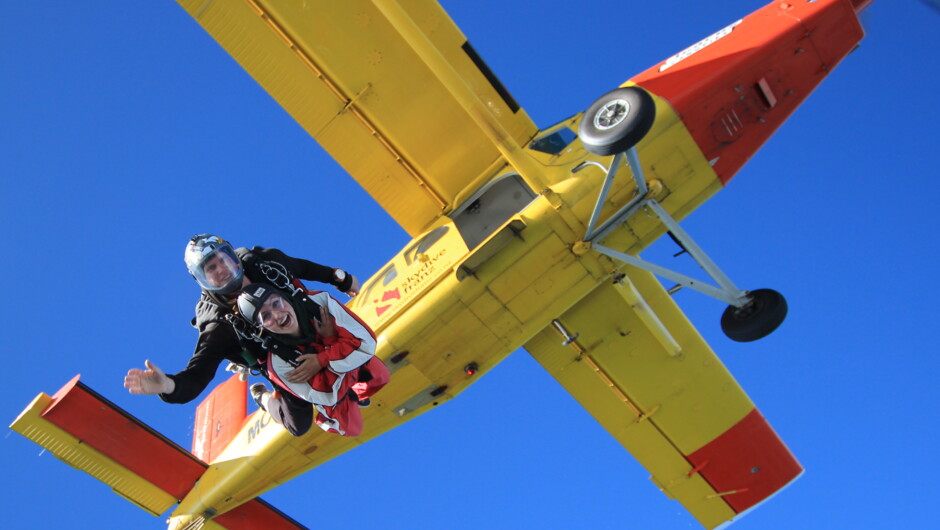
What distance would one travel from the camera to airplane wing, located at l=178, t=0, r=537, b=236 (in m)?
8.62

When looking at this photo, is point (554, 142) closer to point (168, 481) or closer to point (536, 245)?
point (536, 245)

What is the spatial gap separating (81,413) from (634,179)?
622 cm

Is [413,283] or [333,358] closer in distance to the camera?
[333,358]

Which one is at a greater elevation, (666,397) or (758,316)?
(758,316)

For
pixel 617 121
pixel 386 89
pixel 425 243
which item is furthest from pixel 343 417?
pixel 386 89

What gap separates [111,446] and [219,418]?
2.14m

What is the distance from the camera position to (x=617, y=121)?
744 centimetres

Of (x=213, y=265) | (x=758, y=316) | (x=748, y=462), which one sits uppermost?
(x=213, y=265)

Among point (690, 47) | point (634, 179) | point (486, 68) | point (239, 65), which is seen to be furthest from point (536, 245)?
point (239, 65)

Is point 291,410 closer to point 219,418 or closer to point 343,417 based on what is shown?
point 343,417

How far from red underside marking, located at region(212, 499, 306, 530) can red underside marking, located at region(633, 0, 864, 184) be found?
6639 mm

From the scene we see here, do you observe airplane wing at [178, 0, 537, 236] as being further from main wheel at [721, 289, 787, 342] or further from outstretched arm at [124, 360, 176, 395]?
outstretched arm at [124, 360, 176, 395]

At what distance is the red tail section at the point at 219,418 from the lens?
1073 cm

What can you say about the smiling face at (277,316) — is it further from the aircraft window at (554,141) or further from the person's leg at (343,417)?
the aircraft window at (554,141)
